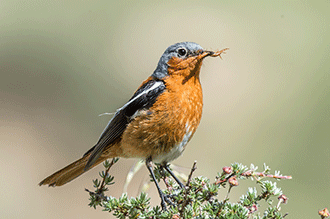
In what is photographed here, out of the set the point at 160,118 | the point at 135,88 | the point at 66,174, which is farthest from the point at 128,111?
the point at 135,88

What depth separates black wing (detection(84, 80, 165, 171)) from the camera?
4.18 meters

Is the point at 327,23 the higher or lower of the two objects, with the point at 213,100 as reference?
higher

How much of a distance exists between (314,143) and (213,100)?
2518 mm

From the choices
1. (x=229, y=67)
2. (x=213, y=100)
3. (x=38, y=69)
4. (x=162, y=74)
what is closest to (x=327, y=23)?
(x=229, y=67)

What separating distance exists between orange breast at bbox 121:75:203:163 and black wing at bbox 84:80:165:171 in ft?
0.22

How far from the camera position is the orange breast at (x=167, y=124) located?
13.3 feet

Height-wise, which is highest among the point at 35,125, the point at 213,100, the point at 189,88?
the point at 213,100

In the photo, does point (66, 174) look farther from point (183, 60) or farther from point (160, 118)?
point (183, 60)

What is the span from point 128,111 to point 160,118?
42cm

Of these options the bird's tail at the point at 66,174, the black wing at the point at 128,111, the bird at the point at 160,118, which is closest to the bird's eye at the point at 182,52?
the bird at the point at 160,118

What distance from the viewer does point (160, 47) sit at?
36.6ft

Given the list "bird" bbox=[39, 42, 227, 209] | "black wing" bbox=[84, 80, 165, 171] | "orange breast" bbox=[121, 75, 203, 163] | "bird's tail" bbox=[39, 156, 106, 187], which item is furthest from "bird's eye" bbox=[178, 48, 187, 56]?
"bird's tail" bbox=[39, 156, 106, 187]

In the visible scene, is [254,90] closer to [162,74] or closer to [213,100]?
[213,100]

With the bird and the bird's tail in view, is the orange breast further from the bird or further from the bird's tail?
the bird's tail
